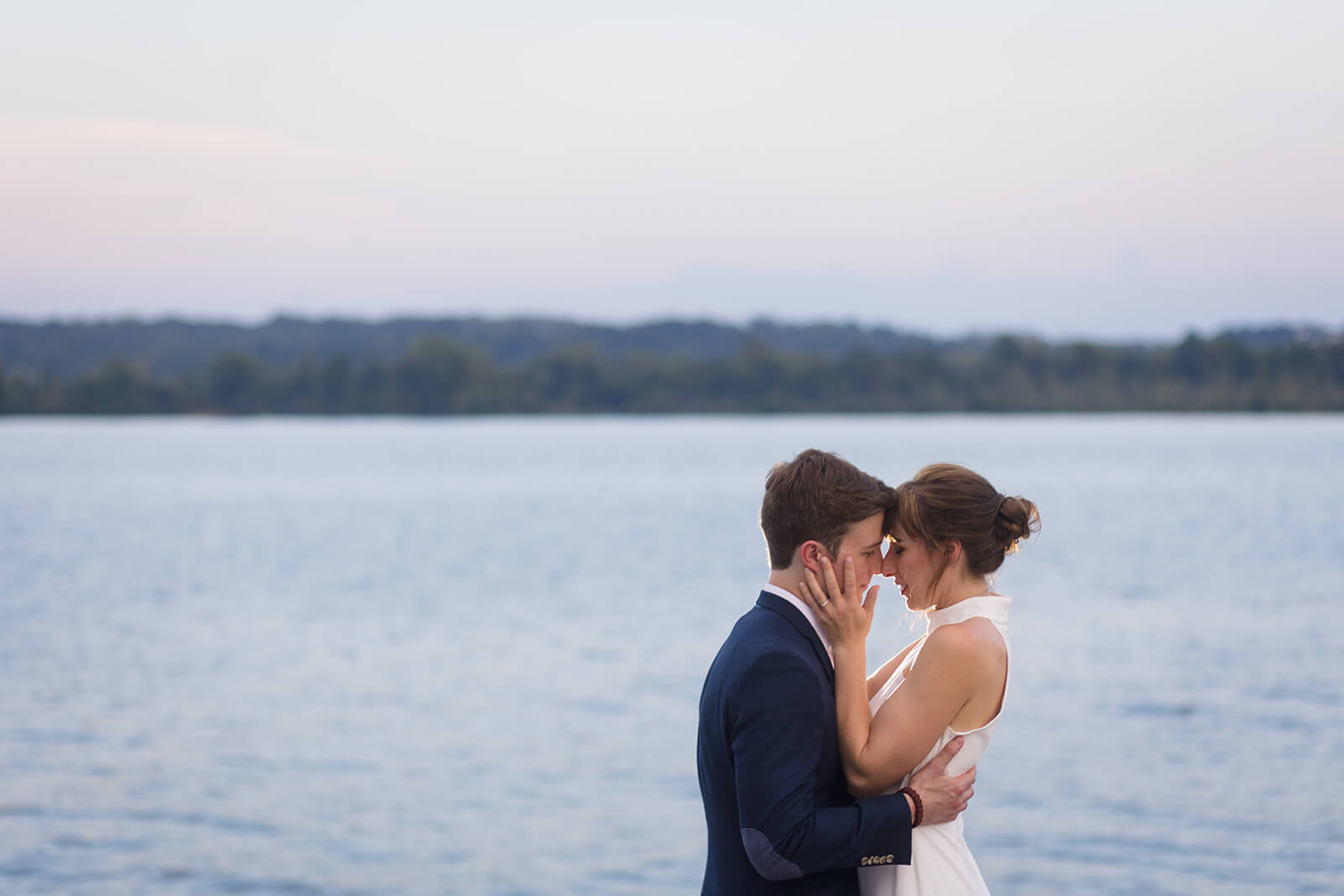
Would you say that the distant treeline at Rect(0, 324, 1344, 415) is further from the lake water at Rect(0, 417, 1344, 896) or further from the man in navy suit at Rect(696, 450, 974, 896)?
the man in navy suit at Rect(696, 450, 974, 896)

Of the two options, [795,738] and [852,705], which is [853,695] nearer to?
[852,705]

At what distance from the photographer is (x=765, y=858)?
290 cm

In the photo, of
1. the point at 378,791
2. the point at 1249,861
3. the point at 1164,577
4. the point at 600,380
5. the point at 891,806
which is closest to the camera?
the point at 891,806

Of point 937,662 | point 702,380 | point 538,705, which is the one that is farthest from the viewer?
point 702,380

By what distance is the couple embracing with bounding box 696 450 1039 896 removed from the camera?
2889mm

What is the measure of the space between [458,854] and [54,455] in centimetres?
12683

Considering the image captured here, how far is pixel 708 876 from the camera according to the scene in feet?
10.5

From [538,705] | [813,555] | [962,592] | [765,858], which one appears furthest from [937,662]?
[538,705]

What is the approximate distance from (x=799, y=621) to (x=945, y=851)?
2.35ft

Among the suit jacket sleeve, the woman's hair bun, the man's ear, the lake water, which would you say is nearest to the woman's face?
the woman's hair bun

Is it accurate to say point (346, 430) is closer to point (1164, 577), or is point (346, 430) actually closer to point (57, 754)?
point (1164, 577)

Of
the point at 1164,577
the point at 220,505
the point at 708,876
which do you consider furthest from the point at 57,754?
the point at 220,505

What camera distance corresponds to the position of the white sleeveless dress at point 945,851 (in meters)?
3.19

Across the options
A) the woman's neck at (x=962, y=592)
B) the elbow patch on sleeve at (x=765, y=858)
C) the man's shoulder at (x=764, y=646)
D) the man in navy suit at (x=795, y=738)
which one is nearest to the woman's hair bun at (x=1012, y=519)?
the woman's neck at (x=962, y=592)
